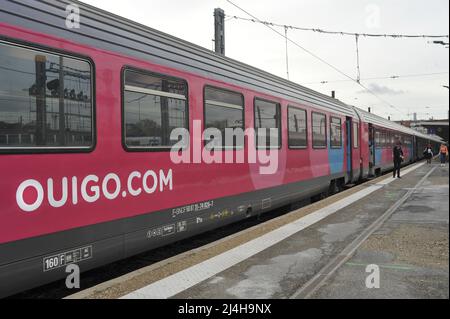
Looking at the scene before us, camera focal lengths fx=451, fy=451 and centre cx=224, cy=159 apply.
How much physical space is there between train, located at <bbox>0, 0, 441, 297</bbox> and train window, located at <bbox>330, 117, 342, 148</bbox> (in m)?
5.24

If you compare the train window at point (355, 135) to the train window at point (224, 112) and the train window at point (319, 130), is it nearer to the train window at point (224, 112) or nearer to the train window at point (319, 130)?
the train window at point (319, 130)

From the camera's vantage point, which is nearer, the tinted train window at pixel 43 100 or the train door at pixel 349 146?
the tinted train window at pixel 43 100

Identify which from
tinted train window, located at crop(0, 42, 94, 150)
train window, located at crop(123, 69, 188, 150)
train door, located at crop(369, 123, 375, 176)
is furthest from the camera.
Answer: train door, located at crop(369, 123, 375, 176)

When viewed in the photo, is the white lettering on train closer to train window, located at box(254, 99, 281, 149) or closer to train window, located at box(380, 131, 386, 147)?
train window, located at box(254, 99, 281, 149)

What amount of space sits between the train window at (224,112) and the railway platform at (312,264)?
62.6 inches

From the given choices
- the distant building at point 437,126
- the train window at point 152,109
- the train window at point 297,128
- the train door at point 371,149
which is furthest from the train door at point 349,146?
the train window at point 152,109

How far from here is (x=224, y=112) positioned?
7.16 meters

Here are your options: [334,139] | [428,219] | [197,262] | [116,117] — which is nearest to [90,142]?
[116,117]

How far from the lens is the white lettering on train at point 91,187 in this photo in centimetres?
393

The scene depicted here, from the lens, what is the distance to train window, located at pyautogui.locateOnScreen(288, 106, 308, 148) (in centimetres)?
983

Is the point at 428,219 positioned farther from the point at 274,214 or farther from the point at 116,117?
the point at 116,117

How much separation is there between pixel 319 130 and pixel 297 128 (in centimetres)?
178

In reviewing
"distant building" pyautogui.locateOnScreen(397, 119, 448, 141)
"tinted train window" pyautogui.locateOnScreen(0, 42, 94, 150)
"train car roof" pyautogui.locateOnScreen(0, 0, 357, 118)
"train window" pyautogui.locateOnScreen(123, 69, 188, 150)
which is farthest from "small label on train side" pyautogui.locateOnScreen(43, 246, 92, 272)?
"distant building" pyautogui.locateOnScreen(397, 119, 448, 141)

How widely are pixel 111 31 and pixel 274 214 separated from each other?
6875 millimetres
